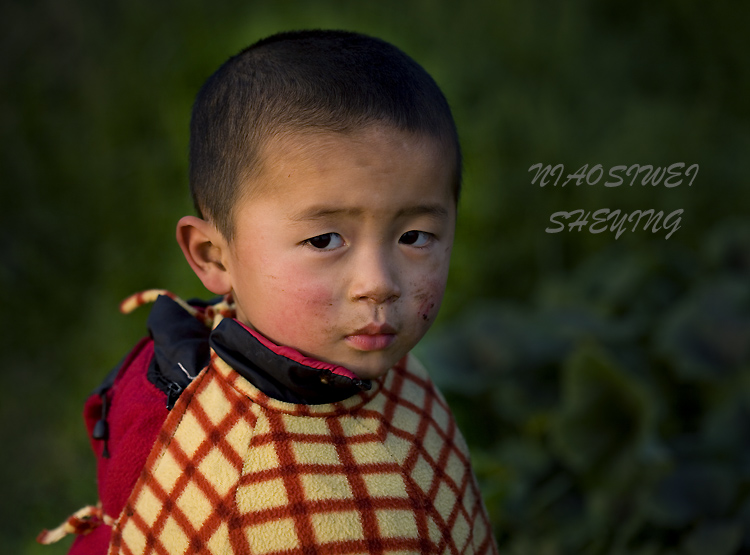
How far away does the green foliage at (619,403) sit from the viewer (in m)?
2.07

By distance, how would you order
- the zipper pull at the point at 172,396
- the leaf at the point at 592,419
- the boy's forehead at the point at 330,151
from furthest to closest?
the leaf at the point at 592,419 → the zipper pull at the point at 172,396 → the boy's forehead at the point at 330,151

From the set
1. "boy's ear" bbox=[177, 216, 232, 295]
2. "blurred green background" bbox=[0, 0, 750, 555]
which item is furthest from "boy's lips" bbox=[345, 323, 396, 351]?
"blurred green background" bbox=[0, 0, 750, 555]

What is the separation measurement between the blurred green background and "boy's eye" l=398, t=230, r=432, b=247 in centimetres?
121

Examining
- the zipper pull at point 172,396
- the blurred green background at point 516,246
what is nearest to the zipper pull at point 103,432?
the zipper pull at point 172,396

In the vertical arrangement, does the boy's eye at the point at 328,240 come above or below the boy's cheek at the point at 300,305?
above

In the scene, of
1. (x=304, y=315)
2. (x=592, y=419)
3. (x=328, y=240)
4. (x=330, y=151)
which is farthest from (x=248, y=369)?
(x=592, y=419)

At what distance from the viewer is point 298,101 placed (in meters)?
1.05

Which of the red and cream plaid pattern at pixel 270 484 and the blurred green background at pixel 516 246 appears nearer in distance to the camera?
the red and cream plaid pattern at pixel 270 484

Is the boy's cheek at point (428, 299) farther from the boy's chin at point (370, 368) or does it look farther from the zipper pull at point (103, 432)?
the zipper pull at point (103, 432)

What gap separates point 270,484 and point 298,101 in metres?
0.52

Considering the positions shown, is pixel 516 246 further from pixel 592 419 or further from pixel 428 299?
pixel 428 299

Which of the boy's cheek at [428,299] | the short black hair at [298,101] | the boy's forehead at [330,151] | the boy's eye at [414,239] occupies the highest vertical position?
the short black hair at [298,101]

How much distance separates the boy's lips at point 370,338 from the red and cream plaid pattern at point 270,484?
113 mm

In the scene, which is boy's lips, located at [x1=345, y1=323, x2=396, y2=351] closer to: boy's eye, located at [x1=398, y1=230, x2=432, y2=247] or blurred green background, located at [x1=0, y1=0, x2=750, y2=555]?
boy's eye, located at [x1=398, y1=230, x2=432, y2=247]
